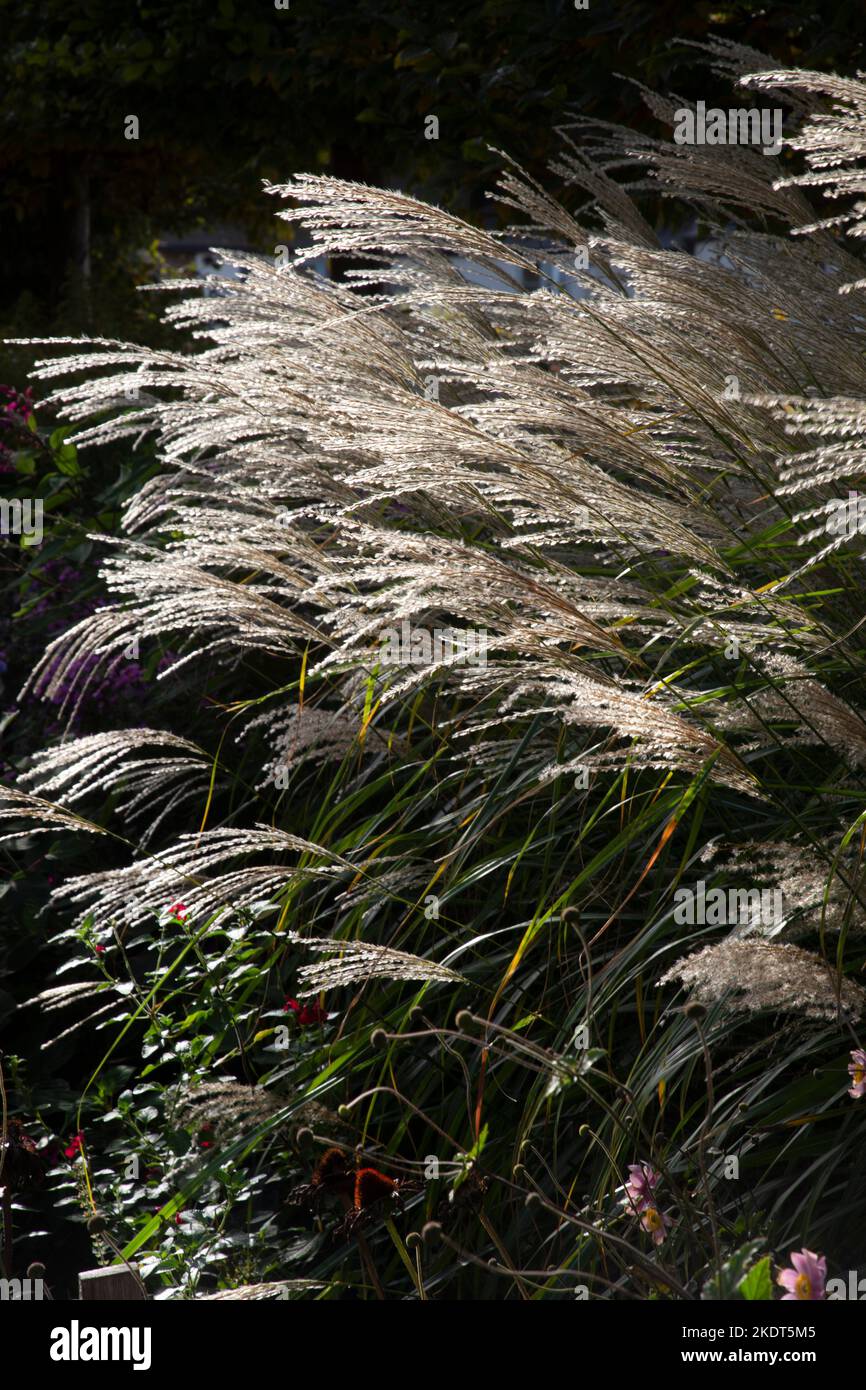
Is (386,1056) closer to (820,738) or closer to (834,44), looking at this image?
(820,738)

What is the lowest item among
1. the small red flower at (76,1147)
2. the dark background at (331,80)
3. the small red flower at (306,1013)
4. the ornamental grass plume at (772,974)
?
the small red flower at (76,1147)

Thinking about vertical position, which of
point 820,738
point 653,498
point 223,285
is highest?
point 223,285

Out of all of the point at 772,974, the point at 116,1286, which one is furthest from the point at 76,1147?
the point at 772,974

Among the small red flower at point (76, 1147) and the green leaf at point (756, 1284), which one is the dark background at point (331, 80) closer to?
the small red flower at point (76, 1147)

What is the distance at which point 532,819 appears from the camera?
8.32ft

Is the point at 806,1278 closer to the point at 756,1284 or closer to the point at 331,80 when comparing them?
the point at 756,1284

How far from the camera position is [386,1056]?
2.18 metres

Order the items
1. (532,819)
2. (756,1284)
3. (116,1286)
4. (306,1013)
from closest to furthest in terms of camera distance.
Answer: (756,1284), (116,1286), (306,1013), (532,819)

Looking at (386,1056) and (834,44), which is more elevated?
(834,44)

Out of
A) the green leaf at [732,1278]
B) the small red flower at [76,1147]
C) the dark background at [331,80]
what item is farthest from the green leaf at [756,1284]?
the dark background at [331,80]

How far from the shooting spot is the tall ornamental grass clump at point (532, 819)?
1.82 m

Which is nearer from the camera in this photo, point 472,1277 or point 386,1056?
point 472,1277

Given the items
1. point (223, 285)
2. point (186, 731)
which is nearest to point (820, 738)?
point (223, 285)
